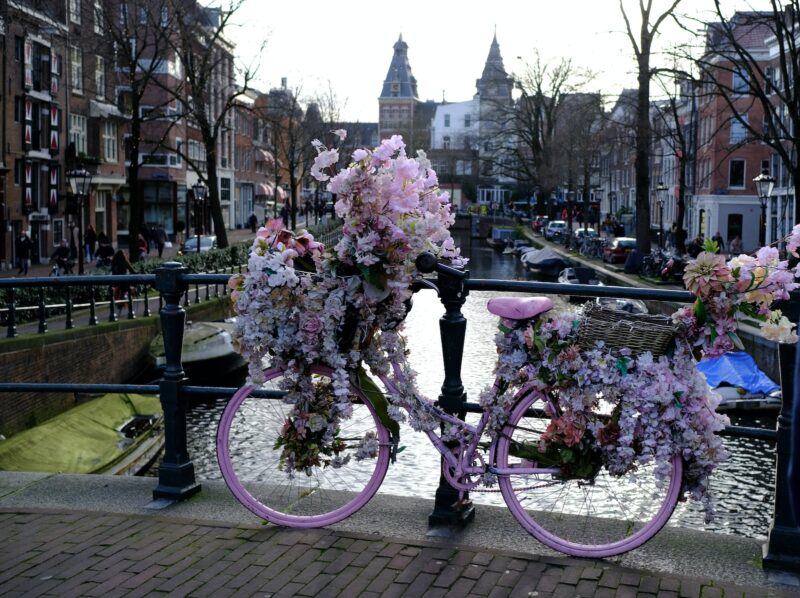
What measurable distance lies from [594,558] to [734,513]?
9739mm

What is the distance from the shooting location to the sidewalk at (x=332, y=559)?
12.8ft

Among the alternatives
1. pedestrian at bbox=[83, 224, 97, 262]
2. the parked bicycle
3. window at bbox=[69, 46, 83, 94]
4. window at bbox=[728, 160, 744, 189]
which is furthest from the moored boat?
the parked bicycle

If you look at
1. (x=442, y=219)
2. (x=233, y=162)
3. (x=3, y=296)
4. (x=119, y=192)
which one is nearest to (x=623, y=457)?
(x=442, y=219)

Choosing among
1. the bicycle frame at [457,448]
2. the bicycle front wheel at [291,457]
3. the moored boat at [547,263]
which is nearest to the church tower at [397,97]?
the moored boat at [547,263]

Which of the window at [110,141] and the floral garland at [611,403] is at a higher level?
the window at [110,141]

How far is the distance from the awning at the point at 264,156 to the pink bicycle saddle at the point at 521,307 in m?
80.0

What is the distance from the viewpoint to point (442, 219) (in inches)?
172

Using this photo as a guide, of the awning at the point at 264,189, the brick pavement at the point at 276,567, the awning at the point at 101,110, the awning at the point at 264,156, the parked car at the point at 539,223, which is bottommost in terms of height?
the brick pavement at the point at 276,567

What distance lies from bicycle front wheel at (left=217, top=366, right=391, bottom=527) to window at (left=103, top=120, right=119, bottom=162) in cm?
4601

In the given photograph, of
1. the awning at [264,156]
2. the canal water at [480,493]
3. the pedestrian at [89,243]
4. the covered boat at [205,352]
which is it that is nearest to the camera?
the canal water at [480,493]

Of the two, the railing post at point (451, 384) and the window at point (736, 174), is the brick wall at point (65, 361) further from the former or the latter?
the window at point (736, 174)

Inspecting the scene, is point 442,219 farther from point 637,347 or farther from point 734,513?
point 734,513

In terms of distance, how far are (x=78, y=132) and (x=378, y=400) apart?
143ft

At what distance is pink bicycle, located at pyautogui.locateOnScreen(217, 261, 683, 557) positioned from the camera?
4.24 meters
